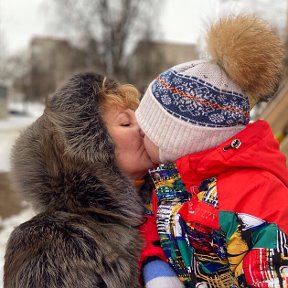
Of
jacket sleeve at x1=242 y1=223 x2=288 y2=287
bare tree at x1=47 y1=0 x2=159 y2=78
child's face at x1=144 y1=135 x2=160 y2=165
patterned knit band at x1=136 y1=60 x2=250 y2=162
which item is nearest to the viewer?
jacket sleeve at x1=242 y1=223 x2=288 y2=287

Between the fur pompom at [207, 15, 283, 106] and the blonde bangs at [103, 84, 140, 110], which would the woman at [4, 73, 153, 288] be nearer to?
the blonde bangs at [103, 84, 140, 110]

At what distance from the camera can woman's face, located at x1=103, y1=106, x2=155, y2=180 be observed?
1.76 meters

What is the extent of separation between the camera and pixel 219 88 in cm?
154

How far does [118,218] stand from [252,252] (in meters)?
0.50

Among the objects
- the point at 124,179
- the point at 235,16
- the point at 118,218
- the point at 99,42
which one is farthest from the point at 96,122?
the point at 99,42

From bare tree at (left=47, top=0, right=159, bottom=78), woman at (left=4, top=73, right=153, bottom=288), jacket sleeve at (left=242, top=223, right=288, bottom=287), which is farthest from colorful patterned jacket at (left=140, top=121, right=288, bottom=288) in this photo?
bare tree at (left=47, top=0, right=159, bottom=78)

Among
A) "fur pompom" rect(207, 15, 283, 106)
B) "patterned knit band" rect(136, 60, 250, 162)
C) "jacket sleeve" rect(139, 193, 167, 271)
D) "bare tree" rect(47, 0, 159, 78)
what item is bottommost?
"bare tree" rect(47, 0, 159, 78)

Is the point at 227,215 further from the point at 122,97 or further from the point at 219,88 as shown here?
the point at 122,97

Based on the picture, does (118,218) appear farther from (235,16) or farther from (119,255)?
(235,16)

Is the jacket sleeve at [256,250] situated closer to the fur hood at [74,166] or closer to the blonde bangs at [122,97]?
the fur hood at [74,166]

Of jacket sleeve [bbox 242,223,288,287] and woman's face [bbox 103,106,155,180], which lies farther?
woman's face [bbox 103,106,155,180]

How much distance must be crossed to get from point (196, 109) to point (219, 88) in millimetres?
105

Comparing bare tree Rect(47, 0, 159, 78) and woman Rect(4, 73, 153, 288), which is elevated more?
woman Rect(4, 73, 153, 288)

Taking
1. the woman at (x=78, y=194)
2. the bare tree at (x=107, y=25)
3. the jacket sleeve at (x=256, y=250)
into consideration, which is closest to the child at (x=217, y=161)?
the jacket sleeve at (x=256, y=250)
